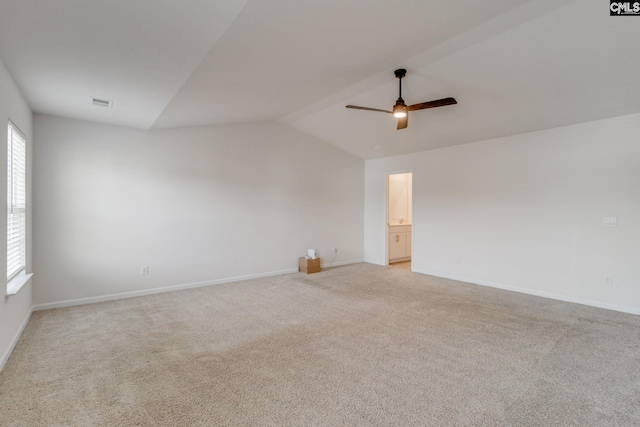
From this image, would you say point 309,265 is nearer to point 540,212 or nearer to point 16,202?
point 540,212

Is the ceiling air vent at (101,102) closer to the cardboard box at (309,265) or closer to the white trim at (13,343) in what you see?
the white trim at (13,343)

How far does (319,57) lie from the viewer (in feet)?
9.94

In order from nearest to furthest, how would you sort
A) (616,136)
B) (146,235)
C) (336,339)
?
(336,339), (616,136), (146,235)

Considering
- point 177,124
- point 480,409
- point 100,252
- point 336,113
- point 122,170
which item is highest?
point 336,113

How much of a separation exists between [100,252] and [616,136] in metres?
7.12

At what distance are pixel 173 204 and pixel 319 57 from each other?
10.9 feet

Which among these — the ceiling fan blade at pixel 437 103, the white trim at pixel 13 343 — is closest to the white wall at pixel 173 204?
the white trim at pixel 13 343

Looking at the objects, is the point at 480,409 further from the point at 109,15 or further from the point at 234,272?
the point at 234,272

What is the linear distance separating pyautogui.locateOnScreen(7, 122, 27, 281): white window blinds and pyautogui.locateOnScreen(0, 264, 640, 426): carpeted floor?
2.58 feet

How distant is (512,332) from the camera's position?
11.0 feet

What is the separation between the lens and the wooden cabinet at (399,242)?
24.1ft

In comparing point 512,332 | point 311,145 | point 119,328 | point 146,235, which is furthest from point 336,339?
point 311,145

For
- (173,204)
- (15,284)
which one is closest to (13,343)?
(15,284)

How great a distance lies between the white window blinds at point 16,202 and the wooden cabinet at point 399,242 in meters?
6.21
